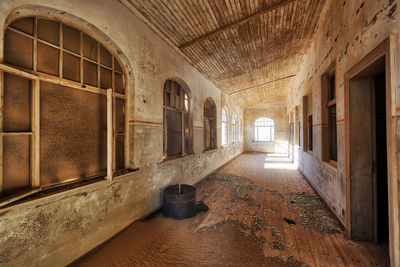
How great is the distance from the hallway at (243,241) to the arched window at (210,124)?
3.00m

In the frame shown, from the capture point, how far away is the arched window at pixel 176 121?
4125mm

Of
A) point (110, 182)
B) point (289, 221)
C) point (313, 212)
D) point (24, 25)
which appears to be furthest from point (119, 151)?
point (313, 212)

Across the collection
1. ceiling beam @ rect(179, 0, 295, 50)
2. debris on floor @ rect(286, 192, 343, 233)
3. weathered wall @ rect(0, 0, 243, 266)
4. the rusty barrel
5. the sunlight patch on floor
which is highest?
ceiling beam @ rect(179, 0, 295, 50)

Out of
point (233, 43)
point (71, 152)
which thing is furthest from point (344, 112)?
point (71, 152)

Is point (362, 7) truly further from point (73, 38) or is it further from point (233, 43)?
point (73, 38)

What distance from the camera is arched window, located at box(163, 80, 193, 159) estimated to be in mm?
4125

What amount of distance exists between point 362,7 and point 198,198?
422 cm

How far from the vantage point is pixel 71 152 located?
2.25 metres

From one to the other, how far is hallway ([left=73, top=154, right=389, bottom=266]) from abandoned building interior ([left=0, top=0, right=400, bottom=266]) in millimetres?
20

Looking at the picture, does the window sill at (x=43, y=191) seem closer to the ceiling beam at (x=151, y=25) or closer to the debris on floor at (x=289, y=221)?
the ceiling beam at (x=151, y=25)

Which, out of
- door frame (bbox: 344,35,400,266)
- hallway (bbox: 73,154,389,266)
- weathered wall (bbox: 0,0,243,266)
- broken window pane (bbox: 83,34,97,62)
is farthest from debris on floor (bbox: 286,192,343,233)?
broken window pane (bbox: 83,34,97,62)

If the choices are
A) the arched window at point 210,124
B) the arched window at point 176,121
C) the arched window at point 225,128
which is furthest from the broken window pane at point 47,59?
the arched window at point 225,128

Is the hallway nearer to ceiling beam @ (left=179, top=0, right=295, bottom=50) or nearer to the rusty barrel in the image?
the rusty barrel

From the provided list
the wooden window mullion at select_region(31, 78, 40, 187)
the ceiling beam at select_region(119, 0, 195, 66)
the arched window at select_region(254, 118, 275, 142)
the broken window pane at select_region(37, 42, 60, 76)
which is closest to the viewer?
the wooden window mullion at select_region(31, 78, 40, 187)
